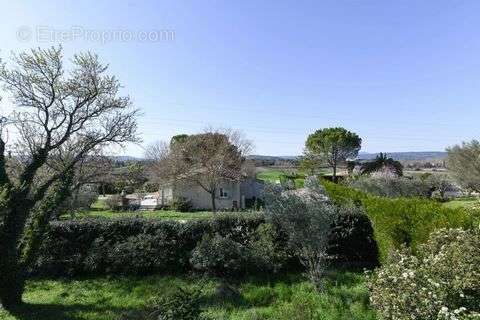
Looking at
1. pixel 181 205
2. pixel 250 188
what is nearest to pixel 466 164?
pixel 250 188

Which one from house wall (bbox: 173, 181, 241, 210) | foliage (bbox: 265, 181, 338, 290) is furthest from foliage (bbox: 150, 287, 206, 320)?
house wall (bbox: 173, 181, 241, 210)

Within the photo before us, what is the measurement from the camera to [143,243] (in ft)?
36.1

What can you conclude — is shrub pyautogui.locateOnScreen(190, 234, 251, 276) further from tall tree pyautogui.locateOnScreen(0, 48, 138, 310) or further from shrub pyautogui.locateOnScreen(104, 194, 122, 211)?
shrub pyautogui.locateOnScreen(104, 194, 122, 211)

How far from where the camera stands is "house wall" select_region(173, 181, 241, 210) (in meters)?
41.0

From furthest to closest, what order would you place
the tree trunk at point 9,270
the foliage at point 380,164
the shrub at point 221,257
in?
the foliage at point 380,164, the shrub at point 221,257, the tree trunk at point 9,270

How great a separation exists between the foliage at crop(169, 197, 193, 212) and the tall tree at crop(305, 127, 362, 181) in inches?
1044

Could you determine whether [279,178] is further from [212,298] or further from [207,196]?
[207,196]

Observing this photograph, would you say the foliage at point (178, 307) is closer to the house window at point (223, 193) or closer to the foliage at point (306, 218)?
the foliage at point (306, 218)

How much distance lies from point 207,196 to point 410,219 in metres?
33.5

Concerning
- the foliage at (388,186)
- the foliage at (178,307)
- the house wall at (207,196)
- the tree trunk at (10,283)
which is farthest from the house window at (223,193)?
the foliage at (178,307)

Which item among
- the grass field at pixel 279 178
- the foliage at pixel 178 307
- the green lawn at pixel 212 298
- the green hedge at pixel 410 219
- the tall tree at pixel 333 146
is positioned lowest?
the green lawn at pixel 212 298

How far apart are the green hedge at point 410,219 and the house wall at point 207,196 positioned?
102 feet

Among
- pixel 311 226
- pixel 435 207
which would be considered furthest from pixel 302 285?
pixel 435 207

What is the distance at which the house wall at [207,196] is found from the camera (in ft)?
134
